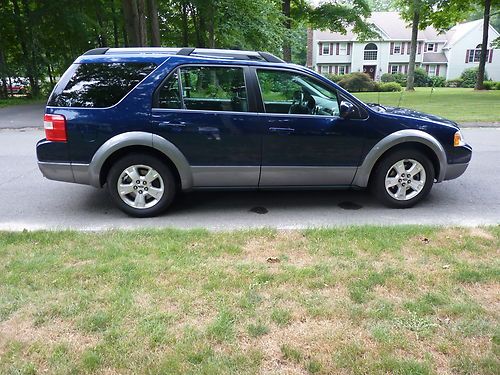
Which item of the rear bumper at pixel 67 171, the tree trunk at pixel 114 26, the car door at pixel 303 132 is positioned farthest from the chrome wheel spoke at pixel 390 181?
the tree trunk at pixel 114 26

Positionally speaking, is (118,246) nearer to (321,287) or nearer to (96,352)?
(96,352)

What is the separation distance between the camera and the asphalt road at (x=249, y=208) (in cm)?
501

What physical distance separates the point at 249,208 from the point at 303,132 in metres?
1.20

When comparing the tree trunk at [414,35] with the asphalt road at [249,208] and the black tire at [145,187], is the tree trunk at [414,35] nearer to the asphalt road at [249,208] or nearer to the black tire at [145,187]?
the asphalt road at [249,208]

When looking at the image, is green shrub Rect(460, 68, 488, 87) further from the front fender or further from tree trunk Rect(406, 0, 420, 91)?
the front fender

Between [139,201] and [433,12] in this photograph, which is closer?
[139,201]

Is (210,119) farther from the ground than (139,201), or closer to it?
farther from the ground

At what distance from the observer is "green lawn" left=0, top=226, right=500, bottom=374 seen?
8.12 feet

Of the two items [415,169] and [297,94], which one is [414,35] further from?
[297,94]

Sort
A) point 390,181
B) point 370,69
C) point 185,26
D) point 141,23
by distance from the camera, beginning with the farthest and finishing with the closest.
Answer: point 370,69 < point 185,26 < point 141,23 < point 390,181

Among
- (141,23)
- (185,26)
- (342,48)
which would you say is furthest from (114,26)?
(342,48)

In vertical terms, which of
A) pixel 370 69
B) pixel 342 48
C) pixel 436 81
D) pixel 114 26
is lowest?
pixel 436 81

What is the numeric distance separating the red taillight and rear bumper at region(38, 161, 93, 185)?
0.31 metres

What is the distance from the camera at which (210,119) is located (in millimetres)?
4980
